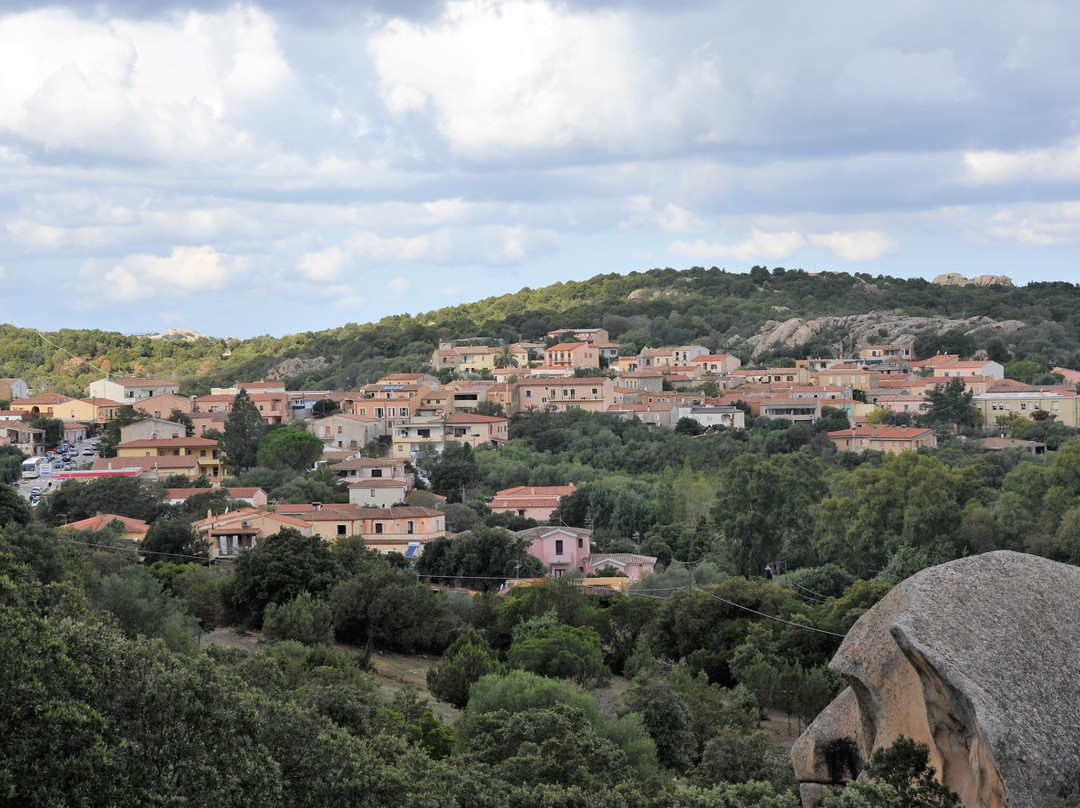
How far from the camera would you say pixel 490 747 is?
15586 millimetres

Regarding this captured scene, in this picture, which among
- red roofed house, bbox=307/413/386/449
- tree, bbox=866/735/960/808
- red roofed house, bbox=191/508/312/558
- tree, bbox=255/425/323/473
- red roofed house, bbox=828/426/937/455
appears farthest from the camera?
red roofed house, bbox=307/413/386/449

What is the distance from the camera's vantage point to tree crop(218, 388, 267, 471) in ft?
197

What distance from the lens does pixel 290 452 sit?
58.3 m

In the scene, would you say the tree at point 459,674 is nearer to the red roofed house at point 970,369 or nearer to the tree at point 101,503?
the tree at point 101,503

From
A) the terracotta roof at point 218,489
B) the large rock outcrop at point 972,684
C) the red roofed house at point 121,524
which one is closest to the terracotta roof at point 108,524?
the red roofed house at point 121,524

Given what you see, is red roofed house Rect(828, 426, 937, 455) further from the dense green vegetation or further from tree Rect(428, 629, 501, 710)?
tree Rect(428, 629, 501, 710)

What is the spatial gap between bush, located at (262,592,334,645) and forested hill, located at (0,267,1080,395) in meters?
58.2

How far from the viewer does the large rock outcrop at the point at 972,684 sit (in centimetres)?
1069

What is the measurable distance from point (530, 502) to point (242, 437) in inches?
728

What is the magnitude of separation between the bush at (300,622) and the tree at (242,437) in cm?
3454

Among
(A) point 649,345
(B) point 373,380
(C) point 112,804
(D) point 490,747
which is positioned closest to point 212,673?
(C) point 112,804

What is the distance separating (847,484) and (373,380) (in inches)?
1740

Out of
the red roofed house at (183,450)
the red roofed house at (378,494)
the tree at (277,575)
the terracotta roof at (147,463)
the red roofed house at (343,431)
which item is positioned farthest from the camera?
the red roofed house at (343,431)

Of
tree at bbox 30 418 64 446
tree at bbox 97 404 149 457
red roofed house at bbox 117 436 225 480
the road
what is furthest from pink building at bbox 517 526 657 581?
A: tree at bbox 30 418 64 446
